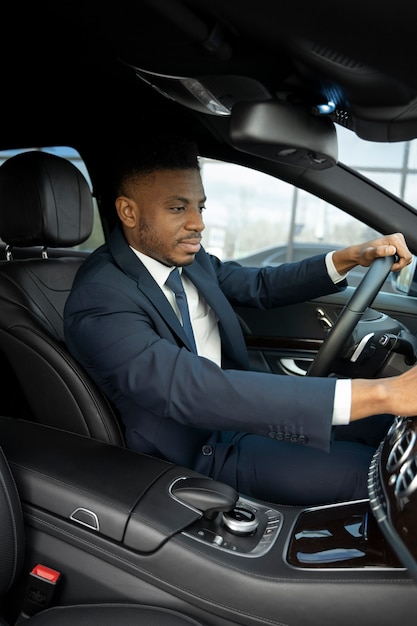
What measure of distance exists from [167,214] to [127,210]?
0.11 meters

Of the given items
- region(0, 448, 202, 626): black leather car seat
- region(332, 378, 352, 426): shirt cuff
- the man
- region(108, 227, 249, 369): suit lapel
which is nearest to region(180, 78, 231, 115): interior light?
the man

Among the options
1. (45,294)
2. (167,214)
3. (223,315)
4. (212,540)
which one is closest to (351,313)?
(223,315)

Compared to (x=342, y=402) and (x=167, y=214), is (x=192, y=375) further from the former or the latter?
(x=167, y=214)

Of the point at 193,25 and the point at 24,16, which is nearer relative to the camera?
the point at 193,25

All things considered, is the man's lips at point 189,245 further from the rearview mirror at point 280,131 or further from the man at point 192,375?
the rearview mirror at point 280,131

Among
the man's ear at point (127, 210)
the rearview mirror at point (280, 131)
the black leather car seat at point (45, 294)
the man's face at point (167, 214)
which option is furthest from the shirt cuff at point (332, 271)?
the rearview mirror at point (280, 131)

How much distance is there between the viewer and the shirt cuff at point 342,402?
1271 millimetres

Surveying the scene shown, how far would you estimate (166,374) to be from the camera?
54.2 inches

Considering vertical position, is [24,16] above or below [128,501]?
above

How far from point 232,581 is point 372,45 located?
0.91 m

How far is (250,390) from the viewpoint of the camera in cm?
132

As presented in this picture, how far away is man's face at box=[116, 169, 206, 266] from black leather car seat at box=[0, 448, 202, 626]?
625mm

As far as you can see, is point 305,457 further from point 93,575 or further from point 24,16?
point 24,16

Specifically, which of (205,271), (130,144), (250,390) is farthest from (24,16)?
(250,390)
